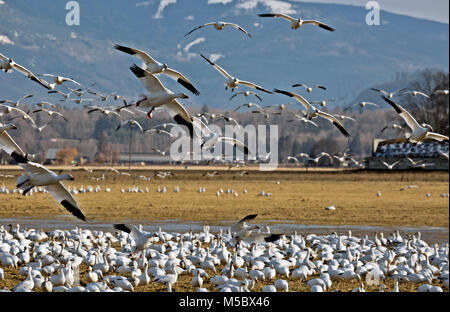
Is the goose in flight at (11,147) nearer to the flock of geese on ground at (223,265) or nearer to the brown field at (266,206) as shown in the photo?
the flock of geese on ground at (223,265)

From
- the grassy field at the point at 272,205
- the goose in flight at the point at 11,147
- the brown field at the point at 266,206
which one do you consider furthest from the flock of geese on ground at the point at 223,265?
A: the grassy field at the point at 272,205

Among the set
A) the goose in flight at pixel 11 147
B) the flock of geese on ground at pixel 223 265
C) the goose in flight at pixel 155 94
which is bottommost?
the flock of geese on ground at pixel 223 265

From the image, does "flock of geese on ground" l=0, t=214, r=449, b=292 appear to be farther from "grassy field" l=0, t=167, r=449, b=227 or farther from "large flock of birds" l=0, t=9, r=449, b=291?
"grassy field" l=0, t=167, r=449, b=227

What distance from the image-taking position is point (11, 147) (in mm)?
12961

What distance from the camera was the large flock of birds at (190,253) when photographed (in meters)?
15.0

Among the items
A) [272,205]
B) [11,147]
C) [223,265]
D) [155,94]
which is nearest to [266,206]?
[272,205]

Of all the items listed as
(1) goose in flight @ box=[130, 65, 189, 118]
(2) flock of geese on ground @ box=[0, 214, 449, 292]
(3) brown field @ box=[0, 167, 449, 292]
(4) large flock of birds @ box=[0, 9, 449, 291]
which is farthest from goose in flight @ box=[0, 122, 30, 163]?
(3) brown field @ box=[0, 167, 449, 292]

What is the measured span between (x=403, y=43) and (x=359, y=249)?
339 ft

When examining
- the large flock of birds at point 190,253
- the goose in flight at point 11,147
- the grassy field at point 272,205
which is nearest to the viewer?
the goose in flight at point 11,147

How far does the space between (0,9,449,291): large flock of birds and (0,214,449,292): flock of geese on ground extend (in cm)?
3

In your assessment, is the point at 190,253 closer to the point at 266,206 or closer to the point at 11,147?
the point at 11,147

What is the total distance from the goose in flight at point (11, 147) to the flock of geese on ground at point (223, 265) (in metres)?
2.69

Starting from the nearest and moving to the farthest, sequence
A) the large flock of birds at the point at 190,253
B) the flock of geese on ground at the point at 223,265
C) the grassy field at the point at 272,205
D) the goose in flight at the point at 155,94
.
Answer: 1. the large flock of birds at the point at 190,253
2. the goose in flight at the point at 155,94
3. the flock of geese on ground at the point at 223,265
4. the grassy field at the point at 272,205

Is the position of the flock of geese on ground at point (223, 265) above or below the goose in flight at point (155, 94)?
below
